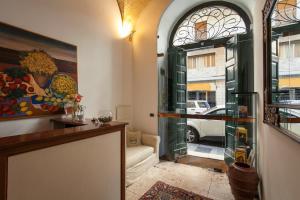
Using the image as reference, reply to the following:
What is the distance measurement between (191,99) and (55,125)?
2.87 meters

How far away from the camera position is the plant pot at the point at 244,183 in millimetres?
1988

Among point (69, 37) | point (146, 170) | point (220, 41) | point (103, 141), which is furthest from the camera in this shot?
point (220, 41)

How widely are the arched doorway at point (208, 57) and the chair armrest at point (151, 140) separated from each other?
363 mm

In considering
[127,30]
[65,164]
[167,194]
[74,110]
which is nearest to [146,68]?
[127,30]

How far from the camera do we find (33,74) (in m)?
2.09

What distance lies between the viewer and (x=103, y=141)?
1.68m

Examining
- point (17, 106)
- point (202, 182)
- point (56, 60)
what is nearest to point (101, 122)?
point (17, 106)

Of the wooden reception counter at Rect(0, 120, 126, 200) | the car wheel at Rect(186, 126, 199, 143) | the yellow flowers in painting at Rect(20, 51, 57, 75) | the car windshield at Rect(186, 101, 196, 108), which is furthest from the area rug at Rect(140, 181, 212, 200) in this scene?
the yellow flowers in painting at Rect(20, 51, 57, 75)

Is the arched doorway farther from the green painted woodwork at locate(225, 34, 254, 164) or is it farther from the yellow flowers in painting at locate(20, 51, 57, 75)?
the yellow flowers in painting at locate(20, 51, 57, 75)

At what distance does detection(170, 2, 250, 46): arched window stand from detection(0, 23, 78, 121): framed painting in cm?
244

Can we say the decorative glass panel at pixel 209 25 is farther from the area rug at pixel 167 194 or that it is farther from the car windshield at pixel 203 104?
the area rug at pixel 167 194

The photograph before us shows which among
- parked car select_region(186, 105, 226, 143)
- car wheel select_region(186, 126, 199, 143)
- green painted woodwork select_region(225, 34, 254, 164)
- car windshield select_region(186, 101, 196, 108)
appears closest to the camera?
green painted woodwork select_region(225, 34, 254, 164)

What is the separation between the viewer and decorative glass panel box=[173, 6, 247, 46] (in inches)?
127

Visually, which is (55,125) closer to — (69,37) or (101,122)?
(101,122)
